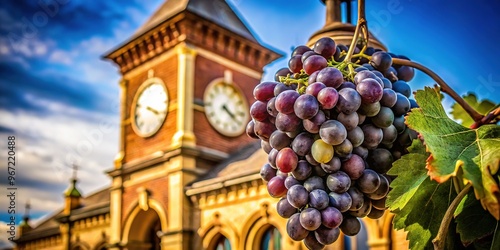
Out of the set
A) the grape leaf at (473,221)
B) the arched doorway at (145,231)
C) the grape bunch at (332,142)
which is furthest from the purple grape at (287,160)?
the arched doorway at (145,231)

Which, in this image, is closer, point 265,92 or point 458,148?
point 458,148

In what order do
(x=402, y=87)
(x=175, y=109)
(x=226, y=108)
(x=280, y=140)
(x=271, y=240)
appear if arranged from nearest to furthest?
(x=280, y=140), (x=402, y=87), (x=271, y=240), (x=175, y=109), (x=226, y=108)

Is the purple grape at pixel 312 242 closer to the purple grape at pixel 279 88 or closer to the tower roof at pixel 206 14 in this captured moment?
the purple grape at pixel 279 88

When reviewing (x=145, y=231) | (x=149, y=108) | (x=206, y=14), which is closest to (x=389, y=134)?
(x=206, y=14)

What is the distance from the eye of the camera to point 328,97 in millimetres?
1127

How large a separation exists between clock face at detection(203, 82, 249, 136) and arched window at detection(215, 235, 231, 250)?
2.69 metres

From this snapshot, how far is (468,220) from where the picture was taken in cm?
101

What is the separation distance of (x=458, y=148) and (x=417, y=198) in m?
0.13

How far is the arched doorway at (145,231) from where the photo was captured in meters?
14.1

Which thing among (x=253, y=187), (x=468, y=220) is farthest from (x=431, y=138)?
(x=253, y=187)

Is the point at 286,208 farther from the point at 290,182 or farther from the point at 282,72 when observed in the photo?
the point at 282,72

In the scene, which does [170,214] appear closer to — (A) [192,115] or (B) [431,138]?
(A) [192,115]

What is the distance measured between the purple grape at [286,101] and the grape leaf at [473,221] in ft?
1.13

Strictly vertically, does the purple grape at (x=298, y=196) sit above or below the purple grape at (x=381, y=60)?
below
